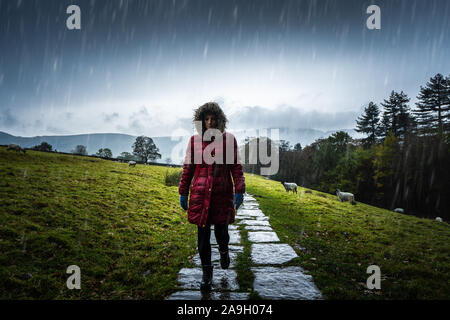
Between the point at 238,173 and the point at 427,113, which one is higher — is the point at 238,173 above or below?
below

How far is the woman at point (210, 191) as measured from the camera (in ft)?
10.1

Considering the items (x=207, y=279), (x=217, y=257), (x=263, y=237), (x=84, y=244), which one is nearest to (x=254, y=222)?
(x=263, y=237)

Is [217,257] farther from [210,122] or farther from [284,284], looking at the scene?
[210,122]

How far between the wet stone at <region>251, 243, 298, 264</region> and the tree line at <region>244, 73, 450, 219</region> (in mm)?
33059

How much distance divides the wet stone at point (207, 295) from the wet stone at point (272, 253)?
1.29m

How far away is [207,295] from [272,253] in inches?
85.6

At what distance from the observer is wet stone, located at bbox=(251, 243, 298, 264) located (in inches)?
167

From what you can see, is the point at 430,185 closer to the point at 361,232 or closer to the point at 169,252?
the point at 361,232

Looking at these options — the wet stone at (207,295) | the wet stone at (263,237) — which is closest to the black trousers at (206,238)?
the wet stone at (207,295)

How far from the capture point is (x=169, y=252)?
477 cm

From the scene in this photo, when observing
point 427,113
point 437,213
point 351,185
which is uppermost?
point 427,113

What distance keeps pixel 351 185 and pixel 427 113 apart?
68.2 ft

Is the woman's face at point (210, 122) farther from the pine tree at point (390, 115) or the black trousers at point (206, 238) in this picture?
the pine tree at point (390, 115)
